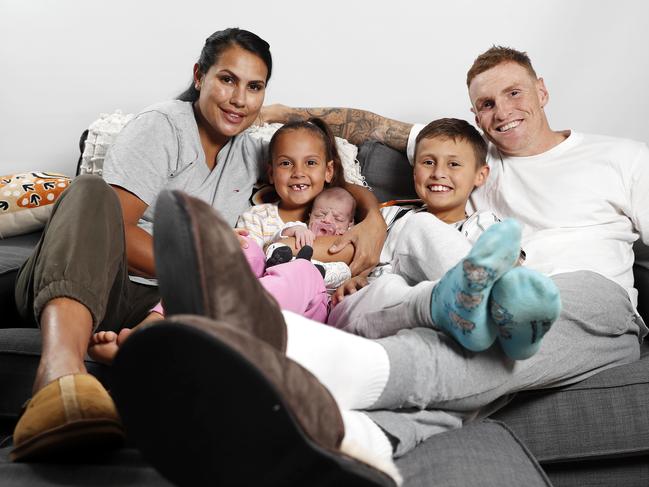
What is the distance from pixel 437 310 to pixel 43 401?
0.71 m

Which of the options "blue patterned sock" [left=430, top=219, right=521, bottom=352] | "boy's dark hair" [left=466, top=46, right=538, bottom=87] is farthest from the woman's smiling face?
"blue patterned sock" [left=430, top=219, right=521, bottom=352]

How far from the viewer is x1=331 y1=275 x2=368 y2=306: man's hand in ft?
6.35

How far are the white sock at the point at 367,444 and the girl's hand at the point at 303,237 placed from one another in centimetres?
96

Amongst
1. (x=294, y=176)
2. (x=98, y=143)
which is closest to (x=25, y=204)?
(x=98, y=143)

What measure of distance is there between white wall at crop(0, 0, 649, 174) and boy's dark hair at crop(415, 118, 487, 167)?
82 cm

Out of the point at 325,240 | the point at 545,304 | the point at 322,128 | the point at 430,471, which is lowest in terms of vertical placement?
the point at 430,471

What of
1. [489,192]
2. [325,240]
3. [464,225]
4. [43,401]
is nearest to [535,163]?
[489,192]

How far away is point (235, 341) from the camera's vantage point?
87 centimetres

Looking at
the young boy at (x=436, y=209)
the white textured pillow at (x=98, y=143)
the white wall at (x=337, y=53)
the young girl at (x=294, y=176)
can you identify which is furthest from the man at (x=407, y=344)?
the white textured pillow at (x=98, y=143)

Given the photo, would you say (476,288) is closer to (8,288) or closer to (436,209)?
(436,209)

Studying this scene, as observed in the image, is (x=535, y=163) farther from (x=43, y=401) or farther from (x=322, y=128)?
(x=43, y=401)

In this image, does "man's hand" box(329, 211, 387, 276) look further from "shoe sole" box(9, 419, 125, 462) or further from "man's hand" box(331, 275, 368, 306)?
"shoe sole" box(9, 419, 125, 462)

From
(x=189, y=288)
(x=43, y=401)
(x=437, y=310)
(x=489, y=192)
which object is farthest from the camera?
(x=489, y=192)

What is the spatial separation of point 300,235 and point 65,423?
3.52 ft
